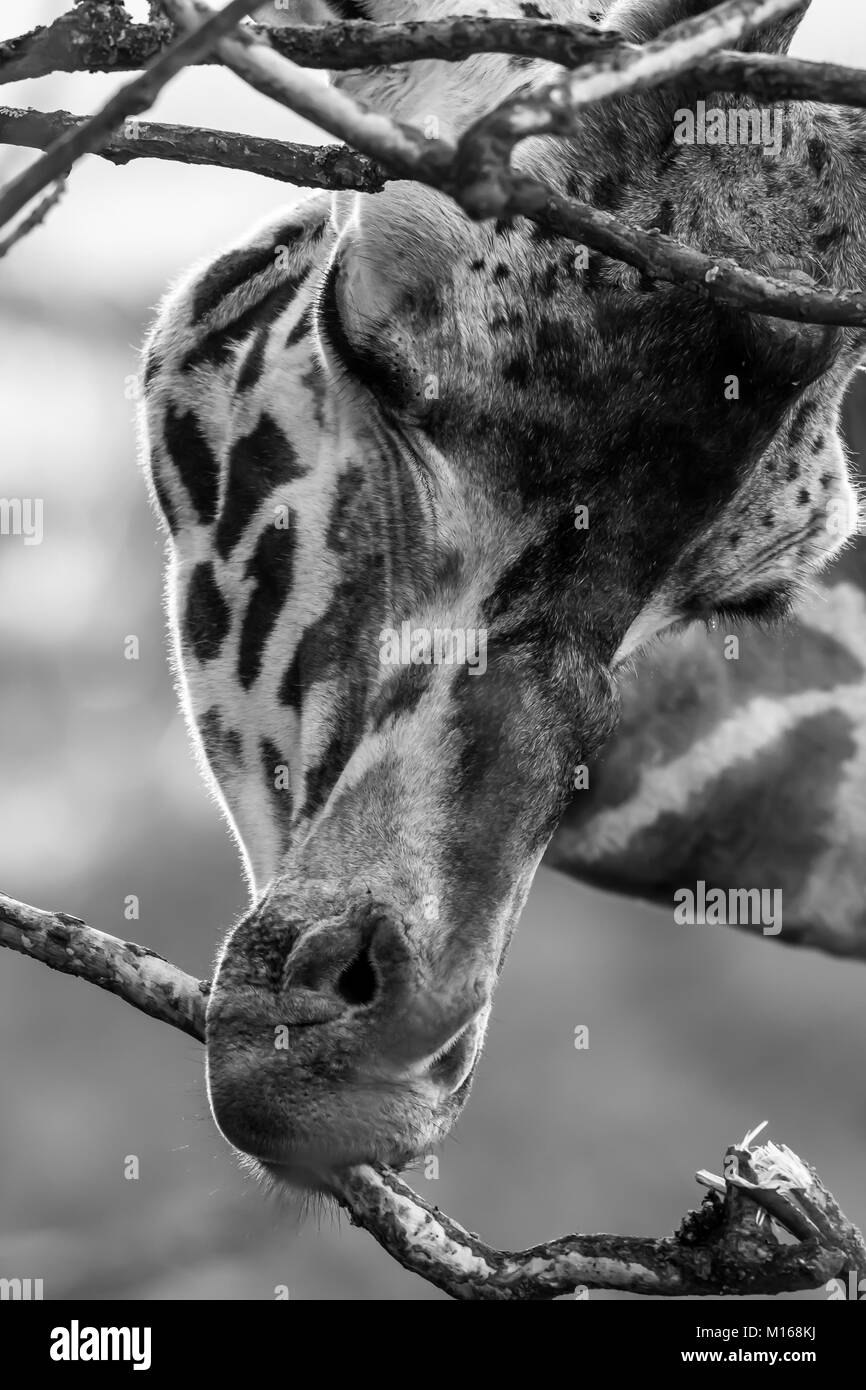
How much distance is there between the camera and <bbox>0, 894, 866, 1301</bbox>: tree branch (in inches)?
33.3

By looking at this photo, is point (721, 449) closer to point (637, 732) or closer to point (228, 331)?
point (228, 331)

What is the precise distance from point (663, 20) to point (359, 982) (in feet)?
2.70

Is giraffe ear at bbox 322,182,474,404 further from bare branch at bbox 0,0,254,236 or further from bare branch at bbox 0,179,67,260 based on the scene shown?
bare branch at bbox 0,0,254,236

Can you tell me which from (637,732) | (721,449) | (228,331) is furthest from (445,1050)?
(637,732)

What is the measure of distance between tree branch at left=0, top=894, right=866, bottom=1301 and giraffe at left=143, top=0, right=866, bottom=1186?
2.0 inches

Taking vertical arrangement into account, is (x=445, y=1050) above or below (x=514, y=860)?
below

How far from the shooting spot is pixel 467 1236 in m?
0.91

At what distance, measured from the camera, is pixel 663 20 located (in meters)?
1.17

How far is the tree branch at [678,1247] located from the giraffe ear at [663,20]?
88cm

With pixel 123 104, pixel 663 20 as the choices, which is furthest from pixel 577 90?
pixel 663 20

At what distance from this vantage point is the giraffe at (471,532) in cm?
97

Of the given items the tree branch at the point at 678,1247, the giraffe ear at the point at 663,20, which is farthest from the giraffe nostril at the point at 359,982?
the giraffe ear at the point at 663,20

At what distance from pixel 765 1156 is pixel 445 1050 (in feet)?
0.77

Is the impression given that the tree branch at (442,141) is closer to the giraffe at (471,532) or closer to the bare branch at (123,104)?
the bare branch at (123,104)
